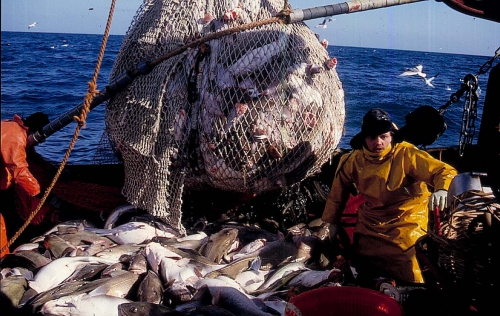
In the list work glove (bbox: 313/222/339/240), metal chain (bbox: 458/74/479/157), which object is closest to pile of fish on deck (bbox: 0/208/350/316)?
work glove (bbox: 313/222/339/240)

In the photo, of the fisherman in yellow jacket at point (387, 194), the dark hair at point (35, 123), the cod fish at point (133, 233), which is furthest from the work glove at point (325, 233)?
the dark hair at point (35, 123)

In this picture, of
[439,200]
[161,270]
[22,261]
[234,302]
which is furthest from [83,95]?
[439,200]

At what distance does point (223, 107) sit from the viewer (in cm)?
462

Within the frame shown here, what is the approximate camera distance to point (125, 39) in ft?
18.5

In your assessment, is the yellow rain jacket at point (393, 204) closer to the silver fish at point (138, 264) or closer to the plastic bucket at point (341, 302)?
the plastic bucket at point (341, 302)

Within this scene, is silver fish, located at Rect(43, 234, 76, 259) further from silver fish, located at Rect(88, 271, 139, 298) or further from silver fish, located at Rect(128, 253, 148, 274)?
silver fish, located at Rect(88, 271, 139, 298)

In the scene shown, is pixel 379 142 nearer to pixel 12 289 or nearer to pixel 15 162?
pixel 12 289

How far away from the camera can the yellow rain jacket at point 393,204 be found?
4305mm

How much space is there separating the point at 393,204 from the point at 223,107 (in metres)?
1.82

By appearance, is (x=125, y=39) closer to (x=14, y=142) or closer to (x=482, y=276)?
(x=14, y=142)

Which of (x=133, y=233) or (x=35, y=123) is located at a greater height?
(x=35, y=123)

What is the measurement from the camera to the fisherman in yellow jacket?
13.9 ft

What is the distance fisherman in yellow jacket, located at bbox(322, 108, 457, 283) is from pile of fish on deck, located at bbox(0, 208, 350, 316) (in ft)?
1.26

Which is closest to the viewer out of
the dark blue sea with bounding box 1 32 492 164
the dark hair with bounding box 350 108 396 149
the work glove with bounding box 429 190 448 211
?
the work glove with bounding box 429 190 448 211
